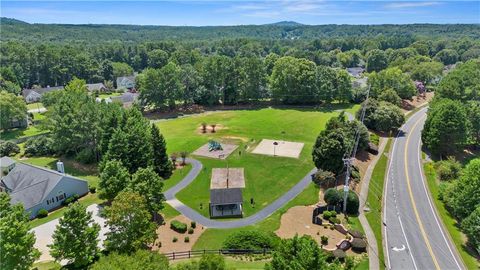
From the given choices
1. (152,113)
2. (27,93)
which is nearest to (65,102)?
(152,113)

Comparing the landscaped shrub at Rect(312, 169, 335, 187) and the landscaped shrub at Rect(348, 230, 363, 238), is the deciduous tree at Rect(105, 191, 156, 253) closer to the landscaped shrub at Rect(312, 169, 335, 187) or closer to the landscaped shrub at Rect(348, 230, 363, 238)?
the landscaped shrub at Rect(348, 230, 363, 238)

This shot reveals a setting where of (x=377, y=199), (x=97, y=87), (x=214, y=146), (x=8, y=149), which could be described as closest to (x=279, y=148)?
(x=214, y=146)

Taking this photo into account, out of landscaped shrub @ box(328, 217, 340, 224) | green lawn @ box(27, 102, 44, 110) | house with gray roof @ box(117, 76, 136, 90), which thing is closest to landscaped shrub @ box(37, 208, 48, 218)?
landscaped shrub @ box(328, 217, 340, 224)

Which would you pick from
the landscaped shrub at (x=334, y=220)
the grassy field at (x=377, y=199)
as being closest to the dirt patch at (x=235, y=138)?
the grassy field at (x=377, y=199)

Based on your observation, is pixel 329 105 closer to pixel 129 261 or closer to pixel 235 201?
pixel 235 201

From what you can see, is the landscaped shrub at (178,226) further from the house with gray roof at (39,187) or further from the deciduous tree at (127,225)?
the house with gray roof at (39,187)
